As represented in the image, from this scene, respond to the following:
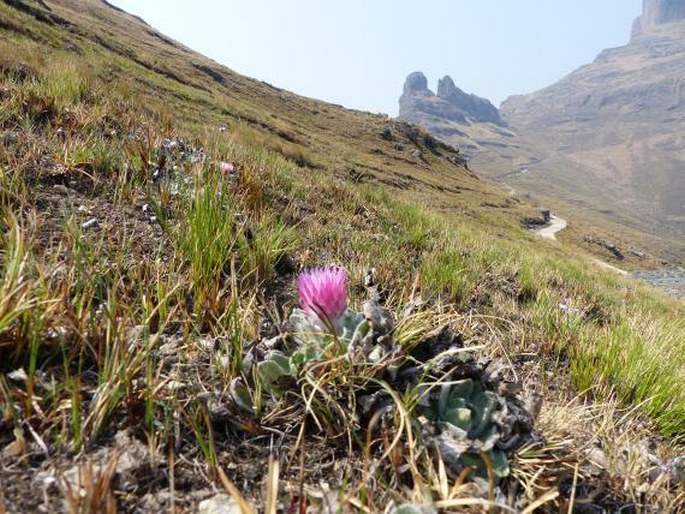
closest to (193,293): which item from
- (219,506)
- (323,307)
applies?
(323,307)

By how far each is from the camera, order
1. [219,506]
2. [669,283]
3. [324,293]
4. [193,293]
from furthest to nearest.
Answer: [669,283] < [193,293] < [324,293] < [219,506]

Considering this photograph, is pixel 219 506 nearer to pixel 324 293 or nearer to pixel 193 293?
pixel 324 293

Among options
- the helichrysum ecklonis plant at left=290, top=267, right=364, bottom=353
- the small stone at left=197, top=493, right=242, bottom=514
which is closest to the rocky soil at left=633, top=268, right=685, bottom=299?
the helichrysum ecklonis plant at left=290, top=267, right=364, bottom=353

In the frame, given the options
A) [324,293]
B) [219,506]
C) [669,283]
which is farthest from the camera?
[669,283]

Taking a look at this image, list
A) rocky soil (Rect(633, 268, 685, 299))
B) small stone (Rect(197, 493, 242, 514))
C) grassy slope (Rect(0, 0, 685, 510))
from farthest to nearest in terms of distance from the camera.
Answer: rocky soil (Rect(633, 268, 685, 299)) → grassy slope (Rect(0, 0, 685, 510)) → small stone (Rect(197, 493, 242, 514))

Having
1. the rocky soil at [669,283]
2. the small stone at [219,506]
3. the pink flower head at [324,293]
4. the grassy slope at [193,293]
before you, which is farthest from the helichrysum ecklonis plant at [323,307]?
the rocky soil at [669,283]

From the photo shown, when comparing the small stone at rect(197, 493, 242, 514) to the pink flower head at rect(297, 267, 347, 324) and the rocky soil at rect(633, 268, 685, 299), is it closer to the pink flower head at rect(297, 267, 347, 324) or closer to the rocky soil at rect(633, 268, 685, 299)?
the pink flower head at rect(297, 267, 347, 324)

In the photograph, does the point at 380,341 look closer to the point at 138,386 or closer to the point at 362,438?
the point at 362,438

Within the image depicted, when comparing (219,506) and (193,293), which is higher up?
(193,293)

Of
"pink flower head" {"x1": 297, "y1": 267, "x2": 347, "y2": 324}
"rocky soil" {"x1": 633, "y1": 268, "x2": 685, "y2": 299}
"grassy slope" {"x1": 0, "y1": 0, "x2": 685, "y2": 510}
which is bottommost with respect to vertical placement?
"rocky soil" {"x1": 633, "y1": 268, "x2": 685, "y2": 299}

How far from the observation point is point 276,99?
65.0 meters

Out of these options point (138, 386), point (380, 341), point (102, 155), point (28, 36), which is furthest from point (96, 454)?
point (28, 36)

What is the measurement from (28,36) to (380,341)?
28192mm

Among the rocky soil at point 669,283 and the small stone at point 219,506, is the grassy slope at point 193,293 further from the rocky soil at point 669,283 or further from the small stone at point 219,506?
the rocky soil at point 669,283
